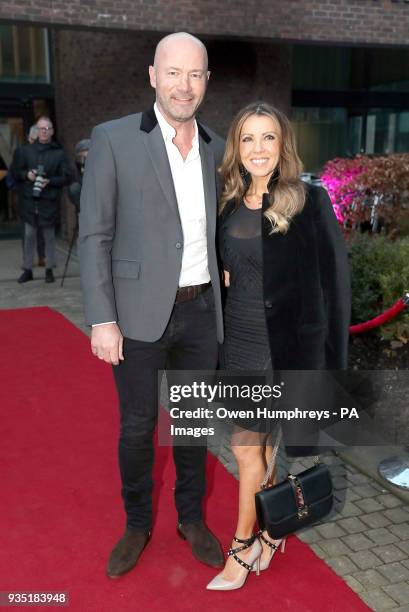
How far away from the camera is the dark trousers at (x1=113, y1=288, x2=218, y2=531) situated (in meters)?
2.80

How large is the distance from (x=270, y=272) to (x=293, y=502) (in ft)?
3.16

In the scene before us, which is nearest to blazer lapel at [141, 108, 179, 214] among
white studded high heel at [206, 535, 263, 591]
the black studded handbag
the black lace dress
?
the black lace dress

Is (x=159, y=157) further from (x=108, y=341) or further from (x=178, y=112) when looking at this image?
(x=108, y=341)

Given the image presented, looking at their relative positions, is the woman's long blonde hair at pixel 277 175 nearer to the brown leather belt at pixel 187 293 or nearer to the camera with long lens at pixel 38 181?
the brown leather belt at pixel 187 293

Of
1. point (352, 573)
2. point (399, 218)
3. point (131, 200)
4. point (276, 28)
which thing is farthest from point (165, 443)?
point (276, 28)

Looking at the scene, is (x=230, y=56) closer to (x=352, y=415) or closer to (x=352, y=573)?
(x=352, y=415)

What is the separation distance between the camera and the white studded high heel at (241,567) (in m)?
2.81

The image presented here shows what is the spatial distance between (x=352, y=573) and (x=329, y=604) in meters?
0.25

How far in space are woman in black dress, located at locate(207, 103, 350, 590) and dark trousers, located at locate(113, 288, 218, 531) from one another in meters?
0.12

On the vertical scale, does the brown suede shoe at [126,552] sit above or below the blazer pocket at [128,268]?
below

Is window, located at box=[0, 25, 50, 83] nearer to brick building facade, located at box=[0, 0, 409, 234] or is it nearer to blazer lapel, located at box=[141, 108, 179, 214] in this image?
brick building facade, located at box=[0, 0, 409, 234]

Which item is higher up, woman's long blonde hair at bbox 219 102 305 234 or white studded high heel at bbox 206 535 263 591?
woman's long blonde hair at bbox 219 102 305 234

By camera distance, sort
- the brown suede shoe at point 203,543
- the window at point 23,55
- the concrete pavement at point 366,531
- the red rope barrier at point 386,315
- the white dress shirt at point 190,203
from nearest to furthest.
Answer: the white dress shirt at point 190,203
the concrete pavement at point 366,531
the brown suede shoe at point 203,543
the red rope barrier at point 386,315
the window at point 23,55

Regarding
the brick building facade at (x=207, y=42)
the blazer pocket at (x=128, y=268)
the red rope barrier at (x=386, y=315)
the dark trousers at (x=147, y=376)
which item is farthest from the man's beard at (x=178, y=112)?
the brick building facade at (x=207, y=42)
